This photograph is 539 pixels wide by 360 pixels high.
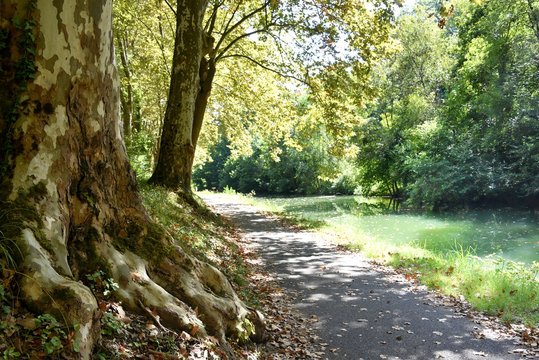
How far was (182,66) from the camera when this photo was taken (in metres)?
13.5

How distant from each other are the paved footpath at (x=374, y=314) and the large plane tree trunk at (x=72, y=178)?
256 centimetres

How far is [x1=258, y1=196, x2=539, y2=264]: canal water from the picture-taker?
16.4 meters

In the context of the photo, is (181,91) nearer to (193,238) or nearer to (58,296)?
(193,238)

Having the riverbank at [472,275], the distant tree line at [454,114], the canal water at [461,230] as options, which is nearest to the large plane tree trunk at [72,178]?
the riverbank at [472,275]

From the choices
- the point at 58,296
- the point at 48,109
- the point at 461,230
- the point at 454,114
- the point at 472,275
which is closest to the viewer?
the point at 58,296

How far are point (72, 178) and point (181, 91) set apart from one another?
9931mm

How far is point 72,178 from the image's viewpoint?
13.3ft

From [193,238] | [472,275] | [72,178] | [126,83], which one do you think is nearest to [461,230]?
[472,275]

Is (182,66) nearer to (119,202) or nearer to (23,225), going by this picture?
(119,202)

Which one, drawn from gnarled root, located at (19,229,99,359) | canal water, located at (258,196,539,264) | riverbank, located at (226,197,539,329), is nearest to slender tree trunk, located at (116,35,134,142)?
canal water, located at (258,196,539,264)

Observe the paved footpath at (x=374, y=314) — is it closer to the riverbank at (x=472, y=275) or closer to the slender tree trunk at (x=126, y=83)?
the riverbank at (x=472, y=275)

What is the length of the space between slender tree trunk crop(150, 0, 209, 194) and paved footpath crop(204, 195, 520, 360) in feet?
15.1

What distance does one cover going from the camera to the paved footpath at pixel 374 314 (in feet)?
19.9

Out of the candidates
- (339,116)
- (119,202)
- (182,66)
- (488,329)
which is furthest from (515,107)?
(119,202)
